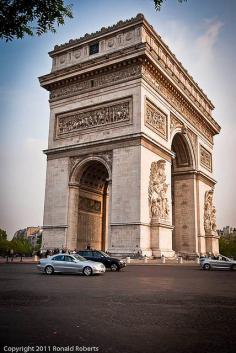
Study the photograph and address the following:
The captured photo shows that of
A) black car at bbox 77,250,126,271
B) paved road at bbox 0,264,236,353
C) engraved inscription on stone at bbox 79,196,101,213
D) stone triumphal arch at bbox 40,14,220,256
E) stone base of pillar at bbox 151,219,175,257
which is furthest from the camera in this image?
engraved inscription on stone at bbox 79,196,101,213

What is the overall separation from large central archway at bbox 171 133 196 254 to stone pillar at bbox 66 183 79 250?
426 inches

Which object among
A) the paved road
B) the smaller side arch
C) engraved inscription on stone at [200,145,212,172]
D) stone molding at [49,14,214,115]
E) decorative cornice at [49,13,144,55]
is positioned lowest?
the paved road

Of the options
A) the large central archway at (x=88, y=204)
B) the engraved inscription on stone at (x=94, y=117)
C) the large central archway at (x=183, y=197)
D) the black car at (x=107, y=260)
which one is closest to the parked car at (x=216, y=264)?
the black car at (x=107, y=260)

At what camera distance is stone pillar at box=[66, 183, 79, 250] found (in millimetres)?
29250

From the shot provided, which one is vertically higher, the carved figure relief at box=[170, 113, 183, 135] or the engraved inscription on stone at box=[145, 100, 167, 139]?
the carved figure relief at box=[170, 113, 183, 135]

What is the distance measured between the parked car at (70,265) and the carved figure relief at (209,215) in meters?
23.6

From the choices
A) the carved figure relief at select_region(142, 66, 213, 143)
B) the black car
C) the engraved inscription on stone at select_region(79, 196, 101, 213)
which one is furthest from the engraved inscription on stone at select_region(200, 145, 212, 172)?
the black car

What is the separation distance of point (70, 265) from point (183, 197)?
22259mm

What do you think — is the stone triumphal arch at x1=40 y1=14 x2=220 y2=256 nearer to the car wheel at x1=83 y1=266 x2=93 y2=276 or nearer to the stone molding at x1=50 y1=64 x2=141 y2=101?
the stone molding at x1=50 y1=64 x2=141 y2=101

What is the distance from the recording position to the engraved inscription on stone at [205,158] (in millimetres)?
39866

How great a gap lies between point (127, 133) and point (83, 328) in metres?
23.7

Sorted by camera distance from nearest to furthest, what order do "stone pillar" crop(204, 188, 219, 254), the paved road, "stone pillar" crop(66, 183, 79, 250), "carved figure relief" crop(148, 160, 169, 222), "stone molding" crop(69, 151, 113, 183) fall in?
the paved road
"carved figure relief" crop(148, 160, 169, 222)
"stone molding" crop(69, 151, 113, 183)
"stone pillar" crop(66, 183, 79, 250)
"stone pillar" crop(204, 188, 219, 254)

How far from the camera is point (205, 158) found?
4084cm

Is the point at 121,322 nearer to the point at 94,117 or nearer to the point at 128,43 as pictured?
the point at 94,117
